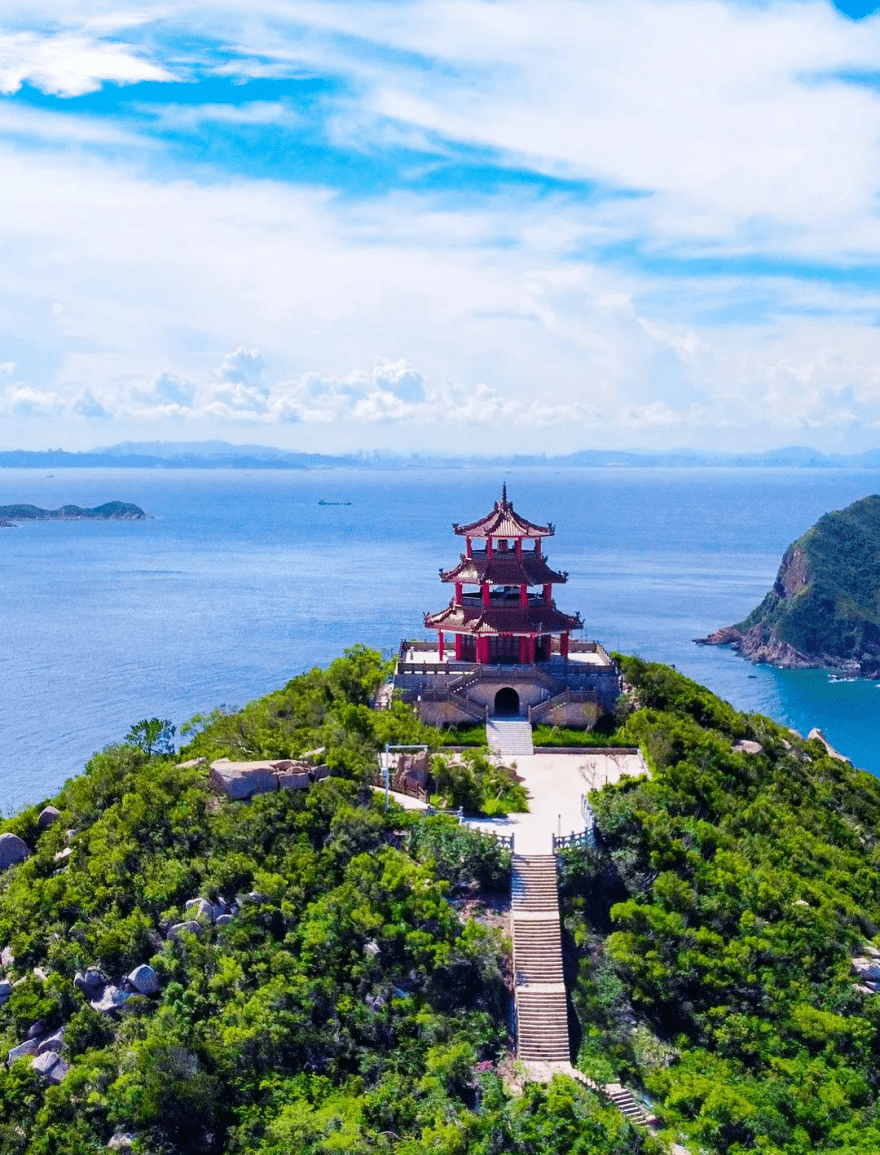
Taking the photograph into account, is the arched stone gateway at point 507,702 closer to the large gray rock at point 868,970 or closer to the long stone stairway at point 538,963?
the long stone stairway at point 538,963

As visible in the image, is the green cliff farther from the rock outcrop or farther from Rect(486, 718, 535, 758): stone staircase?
Rect(486, 718, 535, 758): stone staircase

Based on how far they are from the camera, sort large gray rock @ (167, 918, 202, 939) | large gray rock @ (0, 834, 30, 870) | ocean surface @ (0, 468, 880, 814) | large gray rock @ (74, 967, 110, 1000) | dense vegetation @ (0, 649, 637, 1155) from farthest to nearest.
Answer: ocean surface @ (0, 468, 880, 814) < large gray rock @ (0, 834, 30, 870) < large gray rock @ (167, 918, 202, 939) < large gray rock @ (74, 967, 110, 1000) < dense vegetation @ (0, 649, 637, 1155)

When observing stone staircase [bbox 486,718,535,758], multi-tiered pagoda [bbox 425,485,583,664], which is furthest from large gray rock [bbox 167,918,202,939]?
multi-tiered pagoda [bbox 425,485,583,664]

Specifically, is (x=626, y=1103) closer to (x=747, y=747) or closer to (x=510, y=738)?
(x=510, y=738)

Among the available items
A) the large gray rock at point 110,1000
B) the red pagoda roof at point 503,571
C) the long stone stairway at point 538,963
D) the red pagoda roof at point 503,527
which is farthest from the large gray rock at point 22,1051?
the red pagoda roof at point 503,527

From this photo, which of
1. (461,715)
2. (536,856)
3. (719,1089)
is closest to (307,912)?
(536,856)

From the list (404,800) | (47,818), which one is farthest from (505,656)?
(47,818)

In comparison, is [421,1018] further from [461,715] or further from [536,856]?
[461,715]

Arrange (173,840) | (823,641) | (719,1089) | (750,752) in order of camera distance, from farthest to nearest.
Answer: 1. (823,641)
2. (750,752)
3. (173,840)
4. (719,1089)
